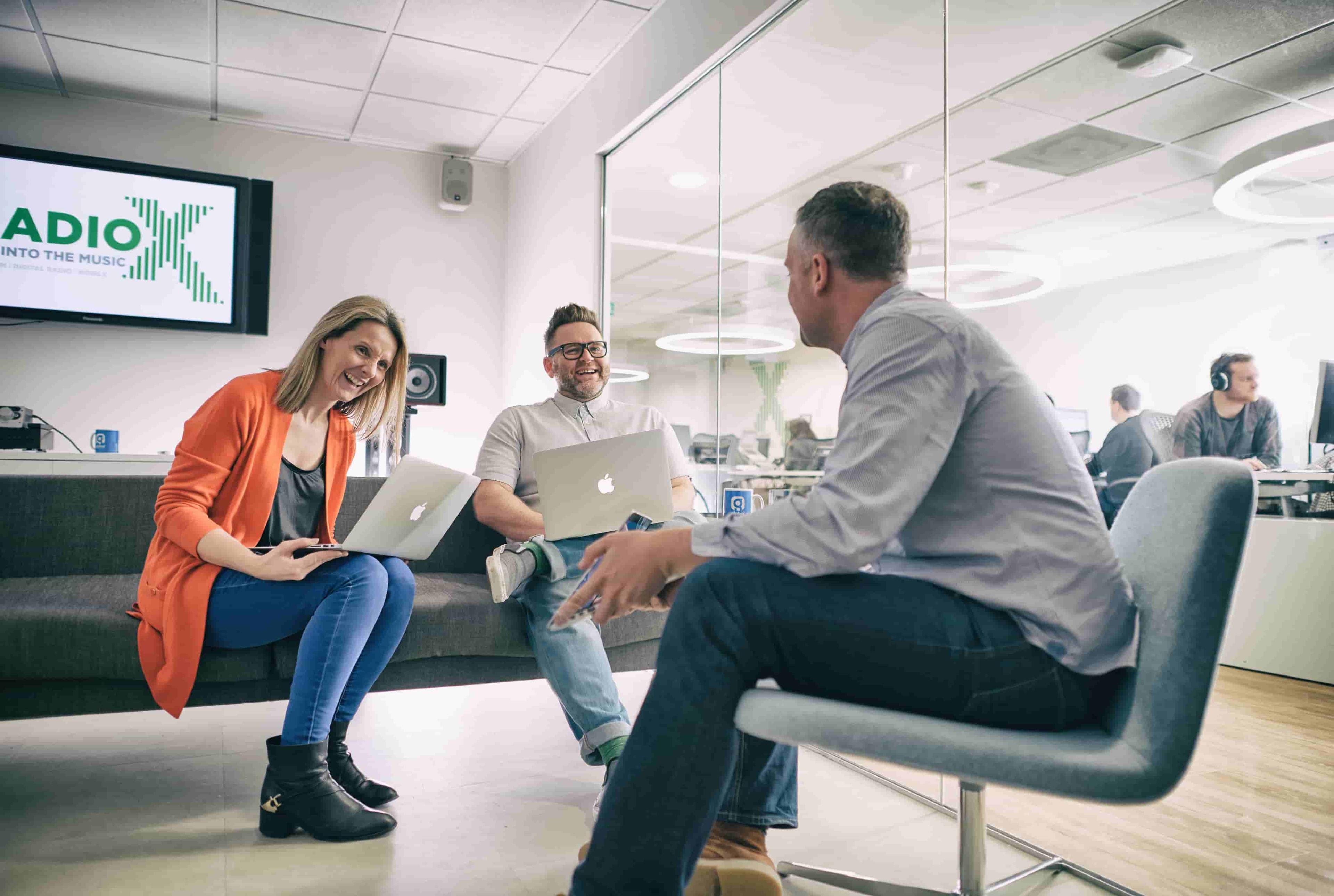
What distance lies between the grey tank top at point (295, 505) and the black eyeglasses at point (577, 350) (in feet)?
2.33

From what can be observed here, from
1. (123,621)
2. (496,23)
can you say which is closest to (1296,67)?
(123,621)

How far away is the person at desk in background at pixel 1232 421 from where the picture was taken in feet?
5.43

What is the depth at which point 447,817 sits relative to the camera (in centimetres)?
189

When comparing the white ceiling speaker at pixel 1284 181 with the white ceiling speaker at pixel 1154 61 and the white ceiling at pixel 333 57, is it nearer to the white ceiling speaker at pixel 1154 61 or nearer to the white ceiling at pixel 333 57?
the white ceiling speaker at pixel 1154 61

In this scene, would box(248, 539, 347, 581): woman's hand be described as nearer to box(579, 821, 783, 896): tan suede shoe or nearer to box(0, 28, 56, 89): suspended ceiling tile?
box(579, 821, 783, 896): tan suede shoe

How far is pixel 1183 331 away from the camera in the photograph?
1780 millimetres

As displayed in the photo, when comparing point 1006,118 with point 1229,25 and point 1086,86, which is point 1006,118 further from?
point 1229,25

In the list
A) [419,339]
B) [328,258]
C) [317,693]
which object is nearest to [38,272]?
[328,258]

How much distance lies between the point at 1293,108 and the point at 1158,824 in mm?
1437

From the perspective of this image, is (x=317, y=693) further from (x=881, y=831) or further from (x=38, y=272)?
(x=38, y=272)

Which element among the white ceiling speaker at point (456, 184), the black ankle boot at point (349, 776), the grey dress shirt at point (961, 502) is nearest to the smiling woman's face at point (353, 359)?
the black ankle boot at point (349, 776)

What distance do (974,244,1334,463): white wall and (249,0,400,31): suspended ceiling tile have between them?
2808 mm


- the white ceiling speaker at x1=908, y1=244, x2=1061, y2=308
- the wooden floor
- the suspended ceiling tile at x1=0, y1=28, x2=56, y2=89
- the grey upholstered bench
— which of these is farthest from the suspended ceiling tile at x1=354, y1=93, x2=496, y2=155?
the wooden floor

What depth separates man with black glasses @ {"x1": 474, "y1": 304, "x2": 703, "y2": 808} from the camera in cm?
189
